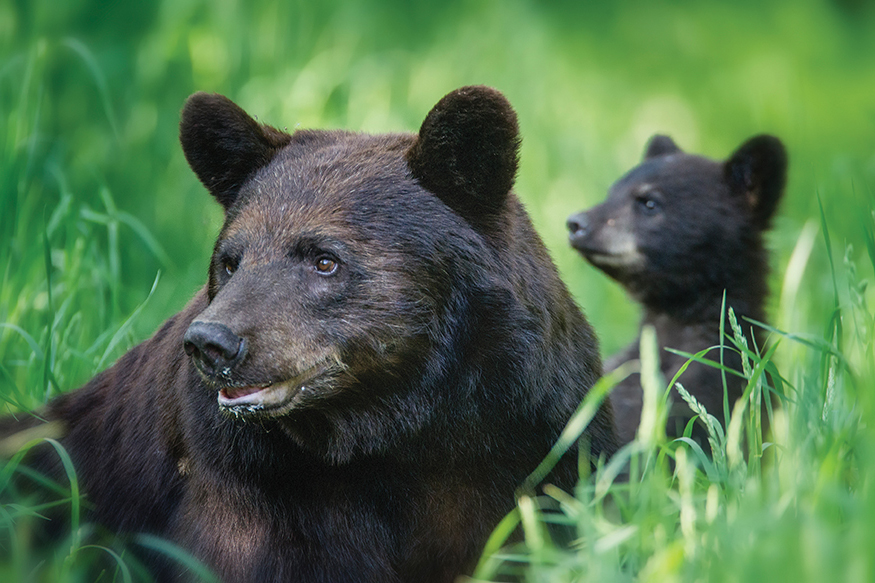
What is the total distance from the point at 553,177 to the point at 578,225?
9.53 ft

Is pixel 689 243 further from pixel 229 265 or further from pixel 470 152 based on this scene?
pixel 229 265

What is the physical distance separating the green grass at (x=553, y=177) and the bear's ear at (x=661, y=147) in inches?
36.2

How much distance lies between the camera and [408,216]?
2.83 m

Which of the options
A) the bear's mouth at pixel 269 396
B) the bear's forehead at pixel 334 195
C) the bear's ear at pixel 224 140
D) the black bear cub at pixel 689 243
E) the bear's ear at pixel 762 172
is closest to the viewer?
the bear's mouth at pixel 269 396

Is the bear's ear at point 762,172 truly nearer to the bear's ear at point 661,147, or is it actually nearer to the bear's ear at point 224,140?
the bear's ear at point 661,147

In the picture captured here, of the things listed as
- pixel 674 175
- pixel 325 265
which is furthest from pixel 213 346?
pixel 674 175

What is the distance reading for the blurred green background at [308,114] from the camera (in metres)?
4.24

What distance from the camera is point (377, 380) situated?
2.81 meters

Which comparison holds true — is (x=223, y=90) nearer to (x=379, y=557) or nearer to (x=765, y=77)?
(x=379, y=557)

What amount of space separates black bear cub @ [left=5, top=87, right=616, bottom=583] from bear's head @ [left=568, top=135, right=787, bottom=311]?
82.8 inches

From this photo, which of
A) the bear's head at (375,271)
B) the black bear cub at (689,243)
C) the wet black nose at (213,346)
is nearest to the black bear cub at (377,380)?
the bear's head at (375,271)

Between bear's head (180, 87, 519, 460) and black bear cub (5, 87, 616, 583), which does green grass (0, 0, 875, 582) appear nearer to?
black bear cub (5, 87, 616, 583)

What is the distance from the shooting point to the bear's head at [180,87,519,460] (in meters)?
2.70

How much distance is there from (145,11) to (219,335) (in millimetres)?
4297
